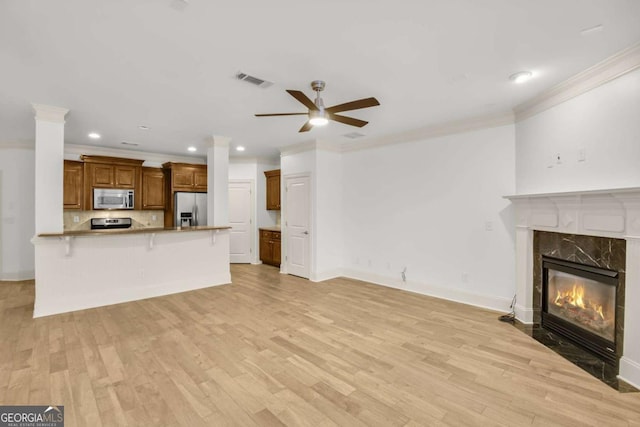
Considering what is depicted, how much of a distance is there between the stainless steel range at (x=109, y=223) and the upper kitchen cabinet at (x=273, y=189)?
3.17 meters

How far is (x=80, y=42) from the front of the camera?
2.42 metres

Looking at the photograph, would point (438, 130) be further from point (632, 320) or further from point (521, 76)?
point (632, 320)

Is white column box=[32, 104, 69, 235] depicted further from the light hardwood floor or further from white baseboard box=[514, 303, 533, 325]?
white baseboard box=[514, 303, 533, 325]

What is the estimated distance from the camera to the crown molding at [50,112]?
3846mm

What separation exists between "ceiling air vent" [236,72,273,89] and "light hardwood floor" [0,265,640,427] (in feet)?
8.95

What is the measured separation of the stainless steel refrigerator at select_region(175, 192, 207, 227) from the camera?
6.70 m

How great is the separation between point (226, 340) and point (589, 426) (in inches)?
119

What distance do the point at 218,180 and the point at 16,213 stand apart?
4.29 metres

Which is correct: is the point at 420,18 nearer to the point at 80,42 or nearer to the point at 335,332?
the point at 80,42

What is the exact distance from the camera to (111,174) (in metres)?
6.29

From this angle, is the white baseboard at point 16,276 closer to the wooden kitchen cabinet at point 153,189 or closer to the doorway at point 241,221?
the wooden kitchen cabinet at point 153,189

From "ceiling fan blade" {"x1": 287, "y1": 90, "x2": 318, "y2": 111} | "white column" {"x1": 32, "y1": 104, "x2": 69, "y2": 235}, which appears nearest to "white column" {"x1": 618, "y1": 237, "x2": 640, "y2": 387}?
"ceiling fan blade" {"x1": 287, "y1": 90, "x2": 318, "y2": 111}

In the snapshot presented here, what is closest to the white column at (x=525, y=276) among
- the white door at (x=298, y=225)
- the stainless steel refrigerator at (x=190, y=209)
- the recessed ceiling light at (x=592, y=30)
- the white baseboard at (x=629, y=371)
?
the white baseboard at (x=629, y=371)

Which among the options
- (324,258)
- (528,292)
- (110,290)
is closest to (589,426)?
(528,292)
